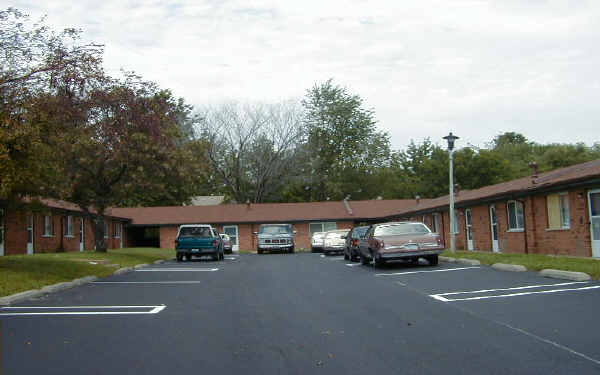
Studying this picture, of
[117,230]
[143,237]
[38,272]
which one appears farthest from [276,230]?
[38,272]

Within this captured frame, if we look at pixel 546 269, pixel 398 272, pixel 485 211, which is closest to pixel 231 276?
pixel 398 272

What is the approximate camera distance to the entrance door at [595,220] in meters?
19.8

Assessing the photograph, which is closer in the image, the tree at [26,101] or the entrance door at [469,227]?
the tree at [26,101]

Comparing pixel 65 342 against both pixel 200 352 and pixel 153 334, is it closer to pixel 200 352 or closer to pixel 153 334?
pixel 153 334

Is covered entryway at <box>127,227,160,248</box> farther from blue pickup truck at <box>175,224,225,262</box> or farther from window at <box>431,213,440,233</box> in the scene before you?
window at <box>431,213,440,233</box>

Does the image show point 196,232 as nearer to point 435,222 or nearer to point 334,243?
point 334,243

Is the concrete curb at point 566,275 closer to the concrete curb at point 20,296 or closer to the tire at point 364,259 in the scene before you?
the tire at point 364,259

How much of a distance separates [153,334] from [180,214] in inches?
1663

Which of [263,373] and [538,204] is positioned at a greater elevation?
[538,204]

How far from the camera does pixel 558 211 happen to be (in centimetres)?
2212

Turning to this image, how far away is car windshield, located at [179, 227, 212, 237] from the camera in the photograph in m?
29.8

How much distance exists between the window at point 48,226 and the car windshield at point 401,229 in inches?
775

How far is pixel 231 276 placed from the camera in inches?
741

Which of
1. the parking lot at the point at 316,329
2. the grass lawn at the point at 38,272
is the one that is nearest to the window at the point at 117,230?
the grass lawn at the point at 38,272
